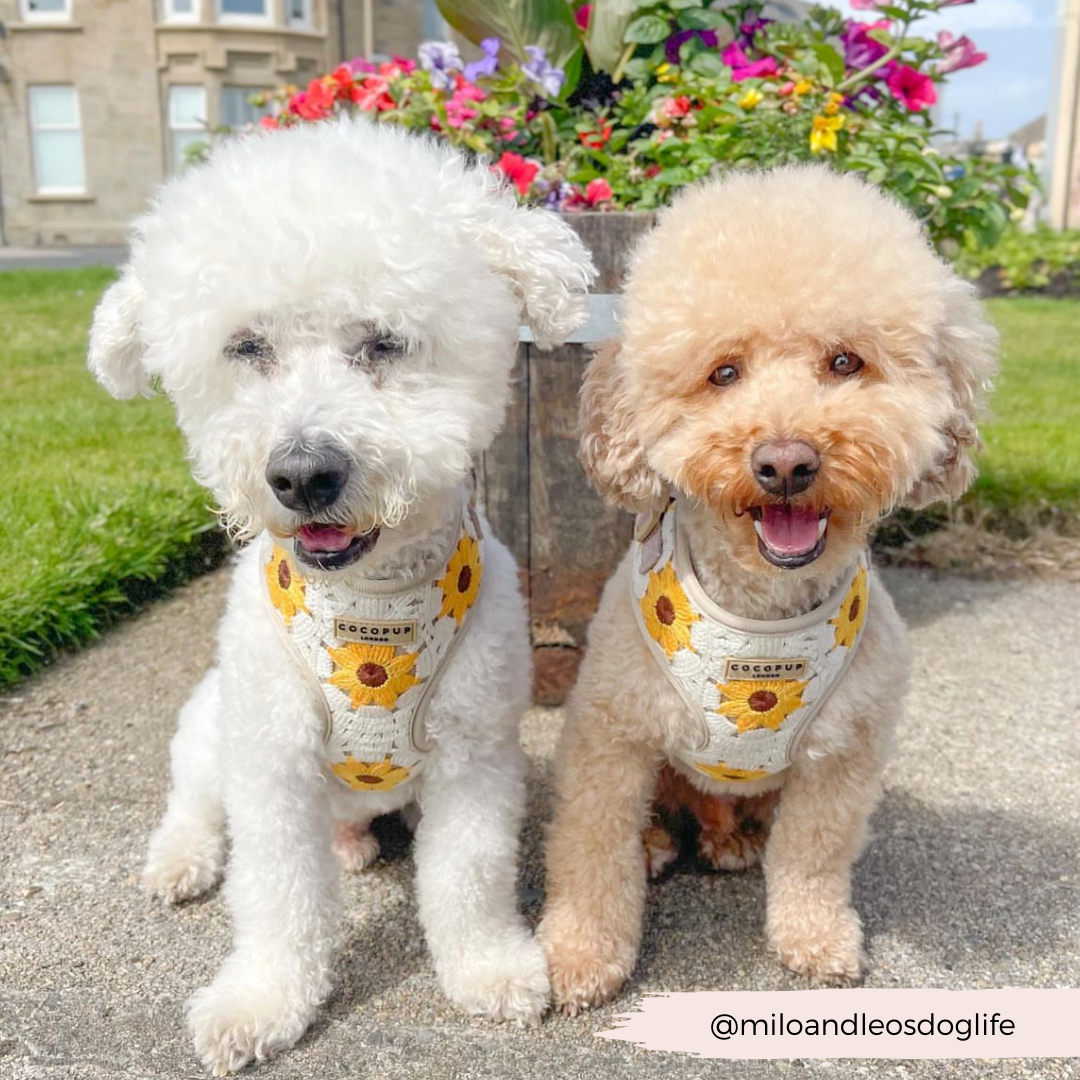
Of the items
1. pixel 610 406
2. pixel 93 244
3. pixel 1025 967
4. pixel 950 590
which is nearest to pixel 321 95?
pixel 610 406

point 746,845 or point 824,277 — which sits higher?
point 824,277

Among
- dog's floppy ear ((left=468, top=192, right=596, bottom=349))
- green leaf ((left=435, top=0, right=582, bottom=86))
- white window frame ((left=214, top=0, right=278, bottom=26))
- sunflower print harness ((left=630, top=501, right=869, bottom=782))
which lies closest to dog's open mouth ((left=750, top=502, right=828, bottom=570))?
sunflower print harness ((left=630, top=501, right=869, bottom=782))

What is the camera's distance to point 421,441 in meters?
1.84

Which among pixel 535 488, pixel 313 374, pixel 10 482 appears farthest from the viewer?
pixel 10 482

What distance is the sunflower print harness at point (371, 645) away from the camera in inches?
82.3

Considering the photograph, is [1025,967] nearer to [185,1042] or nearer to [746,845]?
[746,845]

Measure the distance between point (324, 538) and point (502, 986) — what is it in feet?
3.31

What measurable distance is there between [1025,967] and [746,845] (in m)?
0.67

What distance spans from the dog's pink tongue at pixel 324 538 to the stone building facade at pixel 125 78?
21596 millimetres

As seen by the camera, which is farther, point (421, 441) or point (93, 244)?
point (93, 244)

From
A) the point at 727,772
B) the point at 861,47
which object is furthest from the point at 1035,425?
the point at 727,772

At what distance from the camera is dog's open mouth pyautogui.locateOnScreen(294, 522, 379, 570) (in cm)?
188

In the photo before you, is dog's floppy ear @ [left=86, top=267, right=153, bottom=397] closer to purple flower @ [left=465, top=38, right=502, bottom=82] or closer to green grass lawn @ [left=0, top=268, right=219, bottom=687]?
green grass lawn @ [left=0, top=268, right=219, bottom=687]

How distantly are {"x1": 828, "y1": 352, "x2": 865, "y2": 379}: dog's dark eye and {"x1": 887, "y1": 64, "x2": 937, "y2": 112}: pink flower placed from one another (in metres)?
2.53
